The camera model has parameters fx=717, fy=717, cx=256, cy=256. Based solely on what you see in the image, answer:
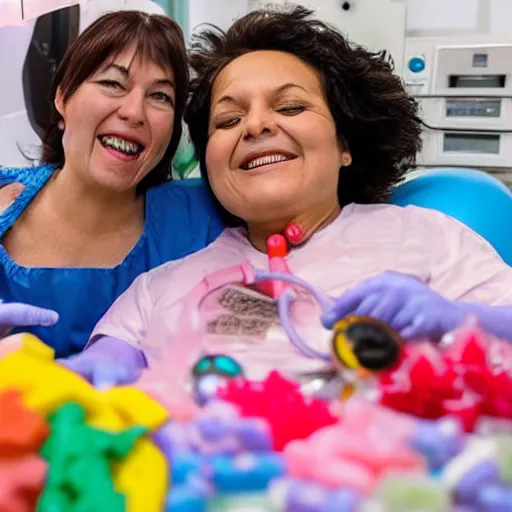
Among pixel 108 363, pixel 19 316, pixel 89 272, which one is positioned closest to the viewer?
pixel 108 363

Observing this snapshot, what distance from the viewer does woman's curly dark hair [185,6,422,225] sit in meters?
1.15

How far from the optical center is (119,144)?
1153 millimetres

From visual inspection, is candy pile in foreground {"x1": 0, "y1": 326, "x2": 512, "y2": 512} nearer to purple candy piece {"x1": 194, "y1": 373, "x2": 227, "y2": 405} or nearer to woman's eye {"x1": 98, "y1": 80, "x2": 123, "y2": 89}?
purple candy piece {"x1": 194, "y1": 373, "x2": 227, "y2": 405}

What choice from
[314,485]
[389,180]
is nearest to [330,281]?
[389,180]

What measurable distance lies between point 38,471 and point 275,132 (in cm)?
65

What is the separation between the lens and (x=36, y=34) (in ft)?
6.56

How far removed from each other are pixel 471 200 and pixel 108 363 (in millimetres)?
759

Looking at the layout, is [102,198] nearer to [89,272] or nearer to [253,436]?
[89,272]

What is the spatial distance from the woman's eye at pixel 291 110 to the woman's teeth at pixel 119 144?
0.86ft

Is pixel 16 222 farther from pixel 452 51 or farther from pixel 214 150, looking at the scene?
pixel 452 51

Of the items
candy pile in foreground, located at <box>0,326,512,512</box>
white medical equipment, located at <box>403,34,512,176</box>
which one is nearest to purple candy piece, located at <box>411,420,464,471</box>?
candy pile in foreground, located at <box>0,326,512,512</box>

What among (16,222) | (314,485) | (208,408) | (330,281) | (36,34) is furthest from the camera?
(36,34)

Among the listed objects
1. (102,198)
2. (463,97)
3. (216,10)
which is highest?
(216,10)

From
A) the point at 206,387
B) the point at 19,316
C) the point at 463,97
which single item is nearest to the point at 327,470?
the point at 206,387
